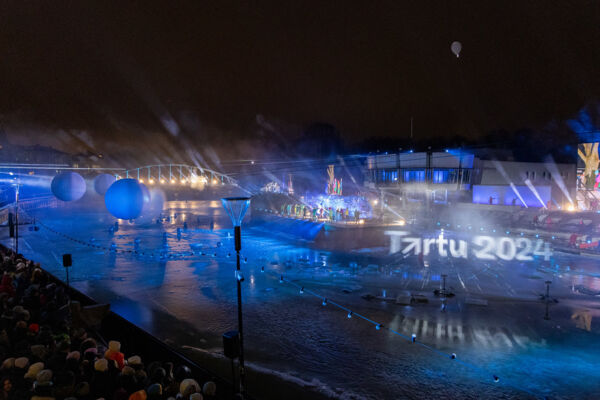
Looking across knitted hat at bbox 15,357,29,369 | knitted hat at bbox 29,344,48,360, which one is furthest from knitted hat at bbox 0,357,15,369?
knitted hat at bbox 29,344,48,360

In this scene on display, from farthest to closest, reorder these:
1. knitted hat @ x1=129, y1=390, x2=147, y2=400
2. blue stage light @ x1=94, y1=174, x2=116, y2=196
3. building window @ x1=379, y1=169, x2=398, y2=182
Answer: building window @ x1=379, y1=169, x2=398, y2=182
blue stage light @ x1=94, y1=174, x2=116, y2=196
knitted hat @ x1=129, y1=390, x2=147, y2=400

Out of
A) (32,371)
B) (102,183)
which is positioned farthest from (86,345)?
(102,183)

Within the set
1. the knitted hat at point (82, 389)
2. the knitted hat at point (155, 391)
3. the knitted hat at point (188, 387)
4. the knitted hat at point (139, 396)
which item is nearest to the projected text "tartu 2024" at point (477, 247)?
the knitted hat at point (188, 387)

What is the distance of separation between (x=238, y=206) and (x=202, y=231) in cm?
2876

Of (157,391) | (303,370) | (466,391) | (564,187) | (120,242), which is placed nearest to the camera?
(157,391)

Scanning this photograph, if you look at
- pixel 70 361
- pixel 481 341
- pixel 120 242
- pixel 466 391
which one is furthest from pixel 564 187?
pixel 70 361

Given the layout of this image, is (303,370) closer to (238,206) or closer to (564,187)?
(238,206)

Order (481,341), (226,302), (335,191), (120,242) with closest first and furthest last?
(481,341) → (226,302) → (120,242) → (335,191)

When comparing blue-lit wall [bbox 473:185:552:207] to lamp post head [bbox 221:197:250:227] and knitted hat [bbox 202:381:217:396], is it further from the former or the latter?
knitted hat [bbox 202:381:217:396]

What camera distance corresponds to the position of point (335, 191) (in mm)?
46125

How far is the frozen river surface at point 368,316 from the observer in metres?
8.79

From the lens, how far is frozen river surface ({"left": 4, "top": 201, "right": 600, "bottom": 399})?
346 inches

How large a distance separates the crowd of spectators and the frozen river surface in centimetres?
284

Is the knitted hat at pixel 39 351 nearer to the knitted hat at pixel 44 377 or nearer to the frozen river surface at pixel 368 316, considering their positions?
the knitted hat at pixel 44 377
